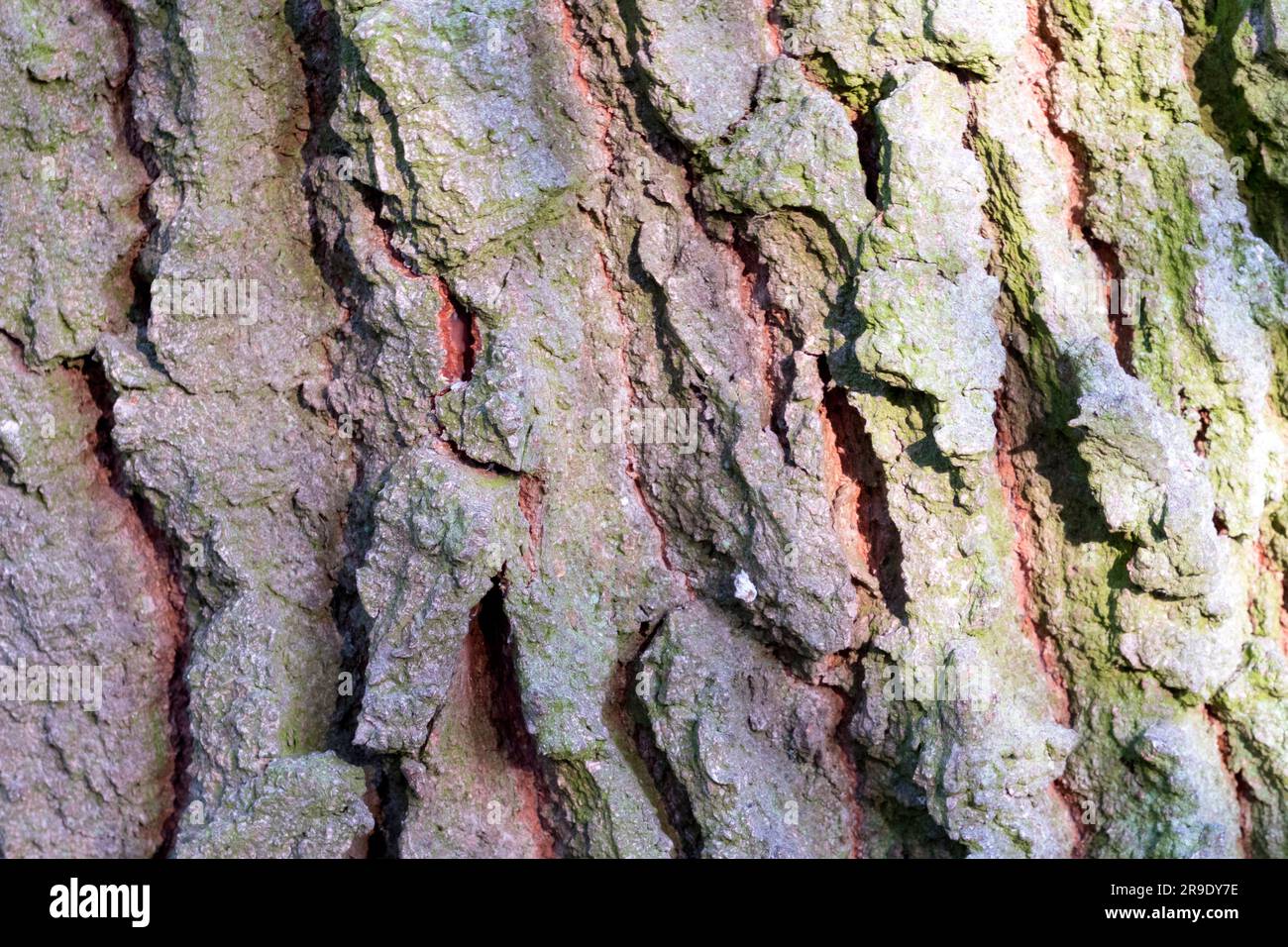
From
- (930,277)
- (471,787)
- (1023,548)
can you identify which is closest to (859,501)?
(1023,548)

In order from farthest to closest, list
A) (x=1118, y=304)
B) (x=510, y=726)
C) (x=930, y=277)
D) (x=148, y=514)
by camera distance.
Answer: (x=148, y=514)
(x=510, y=726)
(x=1118, y=304)
(x=930, y=277)

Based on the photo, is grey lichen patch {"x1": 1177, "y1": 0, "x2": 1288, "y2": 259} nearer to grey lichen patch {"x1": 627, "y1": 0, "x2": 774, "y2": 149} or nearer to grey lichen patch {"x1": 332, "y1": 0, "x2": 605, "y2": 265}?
grey lichen patch {"x1": 627, "y1": 0, "x2": 774, "y2": 149}

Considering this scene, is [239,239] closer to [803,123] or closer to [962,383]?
[803,123]

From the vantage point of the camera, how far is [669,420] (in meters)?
2.28

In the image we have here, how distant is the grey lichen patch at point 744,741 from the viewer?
2.22 metres

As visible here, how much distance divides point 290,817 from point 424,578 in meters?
0.53

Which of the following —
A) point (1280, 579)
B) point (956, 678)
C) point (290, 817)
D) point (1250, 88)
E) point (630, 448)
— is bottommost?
point (290, 817)

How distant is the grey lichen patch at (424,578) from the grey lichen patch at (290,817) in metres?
0.12

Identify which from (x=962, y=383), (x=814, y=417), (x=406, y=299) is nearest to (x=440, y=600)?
(x=406, y=299)

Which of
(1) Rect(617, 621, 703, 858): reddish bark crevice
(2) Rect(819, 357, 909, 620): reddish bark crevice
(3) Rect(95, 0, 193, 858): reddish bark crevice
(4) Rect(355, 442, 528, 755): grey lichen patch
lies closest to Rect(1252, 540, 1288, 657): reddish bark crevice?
(2) Rect(819, 357, 909, 620): reddish bark crevice

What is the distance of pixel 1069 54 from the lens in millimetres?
2182

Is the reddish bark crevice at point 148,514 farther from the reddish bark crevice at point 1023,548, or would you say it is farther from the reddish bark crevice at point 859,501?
the reddish bark crevice at point 1023,548

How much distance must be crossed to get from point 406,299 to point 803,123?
816 millimetres

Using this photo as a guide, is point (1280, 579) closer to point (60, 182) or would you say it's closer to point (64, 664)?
point (64, 664)
